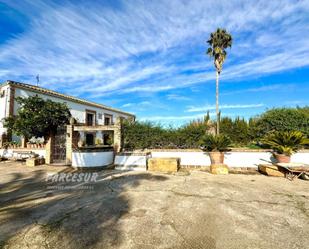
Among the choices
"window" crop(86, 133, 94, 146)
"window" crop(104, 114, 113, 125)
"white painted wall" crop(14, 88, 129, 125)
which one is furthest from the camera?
"window" crop(104, 114, 113, 125)

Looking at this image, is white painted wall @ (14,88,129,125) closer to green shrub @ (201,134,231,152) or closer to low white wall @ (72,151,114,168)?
low white wall @ (72,151,114,168)

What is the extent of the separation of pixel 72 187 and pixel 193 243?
4967 mm

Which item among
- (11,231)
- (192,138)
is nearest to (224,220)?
(11,231)

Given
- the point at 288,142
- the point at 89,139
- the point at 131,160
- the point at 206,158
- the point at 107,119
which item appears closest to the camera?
the point at 288,142

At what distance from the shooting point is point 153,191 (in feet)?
19.2

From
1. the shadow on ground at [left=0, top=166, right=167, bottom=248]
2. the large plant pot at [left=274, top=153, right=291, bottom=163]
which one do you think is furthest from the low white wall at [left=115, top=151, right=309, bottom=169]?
the shadow on ground at [left=0, top=166, right=167, bottom=248]

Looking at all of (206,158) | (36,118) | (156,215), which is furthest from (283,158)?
(36,118)

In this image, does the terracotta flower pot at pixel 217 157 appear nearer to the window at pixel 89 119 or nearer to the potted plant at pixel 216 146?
the potted plant at pixel 216 146

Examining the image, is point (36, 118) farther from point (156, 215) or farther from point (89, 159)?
point (156, 215)

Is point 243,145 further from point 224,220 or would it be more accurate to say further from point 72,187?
point 72,187

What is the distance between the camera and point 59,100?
58.7 feet

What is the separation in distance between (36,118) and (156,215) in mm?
9259

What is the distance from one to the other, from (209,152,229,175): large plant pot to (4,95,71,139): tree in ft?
29.5

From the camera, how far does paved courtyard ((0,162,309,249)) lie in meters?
3.18
